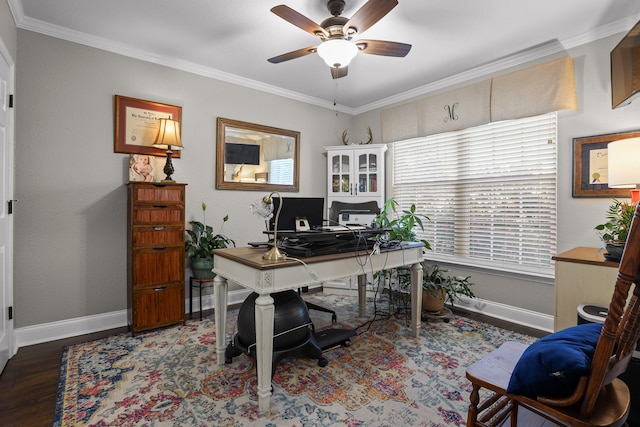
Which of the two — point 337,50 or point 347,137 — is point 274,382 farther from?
point 347,137

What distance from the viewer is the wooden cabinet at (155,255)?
9.00 feet

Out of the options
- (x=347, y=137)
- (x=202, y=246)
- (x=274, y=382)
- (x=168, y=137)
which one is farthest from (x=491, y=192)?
(x=168, y=137)

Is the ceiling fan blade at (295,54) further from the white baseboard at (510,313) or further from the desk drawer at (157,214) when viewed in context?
the white baseboard at (510,313)

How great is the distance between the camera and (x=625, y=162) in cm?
197

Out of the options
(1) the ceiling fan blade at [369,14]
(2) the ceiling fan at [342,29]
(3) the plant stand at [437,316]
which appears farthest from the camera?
(3) the plant stand at [437,316]

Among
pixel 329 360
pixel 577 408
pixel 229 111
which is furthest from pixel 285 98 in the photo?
pixel 577 408

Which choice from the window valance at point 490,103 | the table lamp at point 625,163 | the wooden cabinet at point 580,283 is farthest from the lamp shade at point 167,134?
the table lamp at point 625,163

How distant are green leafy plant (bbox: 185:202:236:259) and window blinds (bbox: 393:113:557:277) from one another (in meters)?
2.47

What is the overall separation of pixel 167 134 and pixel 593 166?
382 cm

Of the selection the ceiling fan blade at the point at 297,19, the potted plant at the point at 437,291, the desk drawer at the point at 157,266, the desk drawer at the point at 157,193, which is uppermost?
the ceiling fan blade at the point at 297,19

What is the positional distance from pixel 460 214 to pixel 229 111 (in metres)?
2.98

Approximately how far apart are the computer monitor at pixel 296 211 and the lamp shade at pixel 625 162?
1.95 meters

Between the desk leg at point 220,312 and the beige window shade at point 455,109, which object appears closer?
the desk leg at point 220,312

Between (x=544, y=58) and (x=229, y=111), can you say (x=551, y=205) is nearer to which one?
(x=544, y=58)
